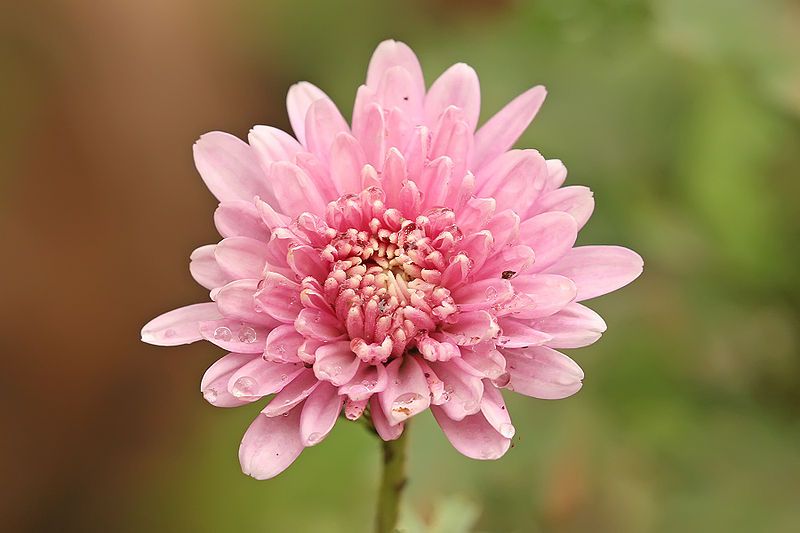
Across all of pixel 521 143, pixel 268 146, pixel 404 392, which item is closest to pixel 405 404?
pixel 404 392

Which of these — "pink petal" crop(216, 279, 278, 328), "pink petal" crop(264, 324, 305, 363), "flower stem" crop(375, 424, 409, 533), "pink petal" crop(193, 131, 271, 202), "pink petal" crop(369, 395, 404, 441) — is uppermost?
"pink petal" crop(193, 131, 271, 202)

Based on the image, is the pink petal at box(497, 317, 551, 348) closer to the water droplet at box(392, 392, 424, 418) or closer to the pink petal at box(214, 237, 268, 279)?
the water droplet at box(392, 392, 424, 418)

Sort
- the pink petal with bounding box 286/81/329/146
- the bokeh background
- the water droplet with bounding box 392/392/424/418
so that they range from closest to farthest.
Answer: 1. the water droplet with bounding box 392/392/424/418
2. the pink petal with bounding box 286/81/329/146
3. the bokeh background

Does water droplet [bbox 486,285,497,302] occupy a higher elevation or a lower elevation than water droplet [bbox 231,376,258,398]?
higher

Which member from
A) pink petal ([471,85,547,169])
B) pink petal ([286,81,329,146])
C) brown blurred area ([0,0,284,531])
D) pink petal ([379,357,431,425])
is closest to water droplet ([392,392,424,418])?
pink petal ([379,357,431,425])

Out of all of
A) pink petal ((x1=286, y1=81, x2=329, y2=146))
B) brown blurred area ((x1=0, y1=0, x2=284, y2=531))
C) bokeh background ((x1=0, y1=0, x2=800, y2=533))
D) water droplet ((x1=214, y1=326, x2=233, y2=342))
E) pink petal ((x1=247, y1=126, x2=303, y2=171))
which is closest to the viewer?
water droplet ((x1=214, y1=326, x2=233, y2=342))

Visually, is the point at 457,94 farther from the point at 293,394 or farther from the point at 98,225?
the point at 98,225

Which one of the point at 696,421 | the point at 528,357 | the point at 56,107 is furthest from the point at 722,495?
the point at 56,107
